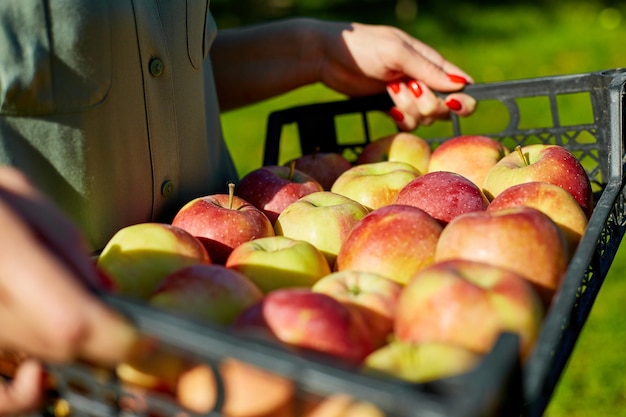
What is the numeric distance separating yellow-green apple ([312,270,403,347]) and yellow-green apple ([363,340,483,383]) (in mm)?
108

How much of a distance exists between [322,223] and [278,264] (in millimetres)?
192

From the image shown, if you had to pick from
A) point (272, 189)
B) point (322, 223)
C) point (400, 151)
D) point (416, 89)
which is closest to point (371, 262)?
point (322, 223)

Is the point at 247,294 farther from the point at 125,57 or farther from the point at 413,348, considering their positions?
the point at 125,57

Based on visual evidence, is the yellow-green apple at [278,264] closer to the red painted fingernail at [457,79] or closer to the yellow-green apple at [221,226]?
the yellow-green apple at [221,226]

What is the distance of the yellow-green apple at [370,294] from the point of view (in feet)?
2.92

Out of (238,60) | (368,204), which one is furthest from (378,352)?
(238,60)

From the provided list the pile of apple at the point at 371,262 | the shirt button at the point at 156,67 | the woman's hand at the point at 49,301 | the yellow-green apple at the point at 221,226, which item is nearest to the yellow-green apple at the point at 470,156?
the pile of apple at the point at 371,262

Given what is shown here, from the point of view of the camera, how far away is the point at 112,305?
2.05ft

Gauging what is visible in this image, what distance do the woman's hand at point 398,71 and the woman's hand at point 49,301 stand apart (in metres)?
1.12

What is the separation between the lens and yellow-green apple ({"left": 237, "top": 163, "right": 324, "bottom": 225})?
137cm

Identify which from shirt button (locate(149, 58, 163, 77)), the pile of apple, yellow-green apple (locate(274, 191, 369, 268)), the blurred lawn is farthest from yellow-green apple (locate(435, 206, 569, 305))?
the blurred lawn

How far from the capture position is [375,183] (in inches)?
53.3

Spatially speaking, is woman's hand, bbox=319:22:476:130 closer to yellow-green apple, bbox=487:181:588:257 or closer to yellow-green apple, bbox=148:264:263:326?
yellow-green apple, bbox=487:181:588:257

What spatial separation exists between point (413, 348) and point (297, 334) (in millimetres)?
115
